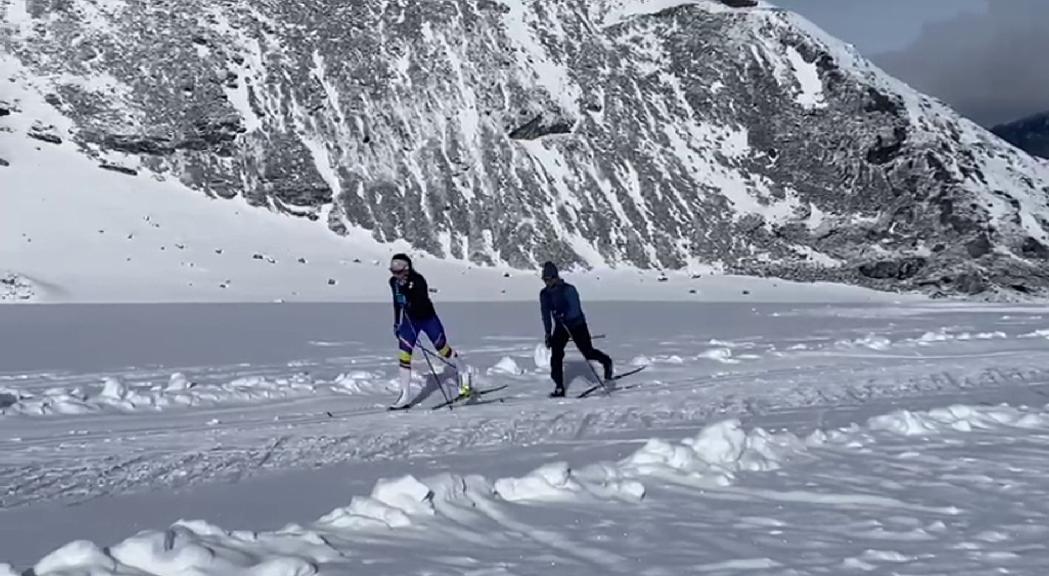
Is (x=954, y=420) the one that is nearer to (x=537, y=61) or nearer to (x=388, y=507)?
(x=388, y=507)

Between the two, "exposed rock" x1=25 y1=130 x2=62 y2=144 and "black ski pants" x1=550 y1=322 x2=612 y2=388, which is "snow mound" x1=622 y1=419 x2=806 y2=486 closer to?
"black ski pants" x1=550 y1=322 x2=612 y2=388

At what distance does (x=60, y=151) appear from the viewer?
164 ft

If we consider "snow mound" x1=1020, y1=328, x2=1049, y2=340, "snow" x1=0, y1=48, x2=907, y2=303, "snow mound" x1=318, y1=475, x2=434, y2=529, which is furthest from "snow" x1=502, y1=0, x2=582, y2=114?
"snow mound" x1=318, y1=475, x2=434, y2=529

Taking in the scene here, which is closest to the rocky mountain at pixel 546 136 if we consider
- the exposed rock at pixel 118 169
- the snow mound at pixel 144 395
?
the exposed rock at pixel 118 169

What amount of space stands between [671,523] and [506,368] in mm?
10519

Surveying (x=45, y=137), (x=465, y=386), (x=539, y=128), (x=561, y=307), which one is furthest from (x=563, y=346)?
(x=539, y=128)

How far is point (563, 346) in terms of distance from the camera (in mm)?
14461

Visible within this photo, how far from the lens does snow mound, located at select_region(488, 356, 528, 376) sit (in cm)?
1660

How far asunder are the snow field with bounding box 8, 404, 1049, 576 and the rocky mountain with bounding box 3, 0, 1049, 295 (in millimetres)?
44111

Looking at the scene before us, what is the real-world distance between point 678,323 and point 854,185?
123 ft

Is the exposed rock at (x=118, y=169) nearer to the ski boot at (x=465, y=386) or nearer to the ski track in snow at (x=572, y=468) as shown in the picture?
the ski track in snow at (x=572, y=468)

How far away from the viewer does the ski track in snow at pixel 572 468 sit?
5633 mm

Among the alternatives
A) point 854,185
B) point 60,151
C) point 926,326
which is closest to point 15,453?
point 926,326

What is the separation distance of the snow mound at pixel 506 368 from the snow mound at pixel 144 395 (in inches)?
130
